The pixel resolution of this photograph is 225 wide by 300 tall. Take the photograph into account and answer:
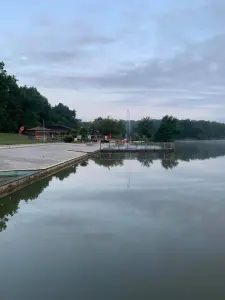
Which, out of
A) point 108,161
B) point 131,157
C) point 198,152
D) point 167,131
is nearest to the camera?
point 108,161

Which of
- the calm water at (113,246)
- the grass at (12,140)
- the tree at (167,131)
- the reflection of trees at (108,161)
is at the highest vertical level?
the tree at (167,131)

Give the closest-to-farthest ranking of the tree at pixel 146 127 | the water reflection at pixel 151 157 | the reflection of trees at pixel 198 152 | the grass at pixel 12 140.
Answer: the water reflection at pixel 151 157, the reflection of trees at pixel 198 152, the grass at pixel 12 140, the tree at pixel 146 127

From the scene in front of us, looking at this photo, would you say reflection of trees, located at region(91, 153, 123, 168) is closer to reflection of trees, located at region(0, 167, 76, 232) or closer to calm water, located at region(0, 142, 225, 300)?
reflection of trees, located at region(0, 167, 76, 232)

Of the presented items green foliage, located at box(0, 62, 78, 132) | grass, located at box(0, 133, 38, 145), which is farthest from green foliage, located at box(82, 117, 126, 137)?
grass, located at box(0, 133, 38, 145)

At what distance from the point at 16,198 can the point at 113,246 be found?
4.81 meters

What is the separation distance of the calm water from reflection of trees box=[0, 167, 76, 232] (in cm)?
2

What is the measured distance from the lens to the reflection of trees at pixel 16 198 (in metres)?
7.37

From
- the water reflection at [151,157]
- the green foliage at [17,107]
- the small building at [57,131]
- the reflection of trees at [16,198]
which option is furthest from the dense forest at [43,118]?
the reflection of trees at [16,198]

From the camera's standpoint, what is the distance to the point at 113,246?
525 cm

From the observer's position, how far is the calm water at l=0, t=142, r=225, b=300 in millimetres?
3912

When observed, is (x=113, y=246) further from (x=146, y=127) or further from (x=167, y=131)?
(x=146, y=127)

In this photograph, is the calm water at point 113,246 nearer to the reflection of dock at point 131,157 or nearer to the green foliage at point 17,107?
the reflection of dock at point 131,157

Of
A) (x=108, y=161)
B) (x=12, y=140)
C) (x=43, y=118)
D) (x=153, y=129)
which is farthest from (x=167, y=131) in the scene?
(x=108, y=161)

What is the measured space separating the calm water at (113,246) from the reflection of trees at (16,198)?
0.02m
